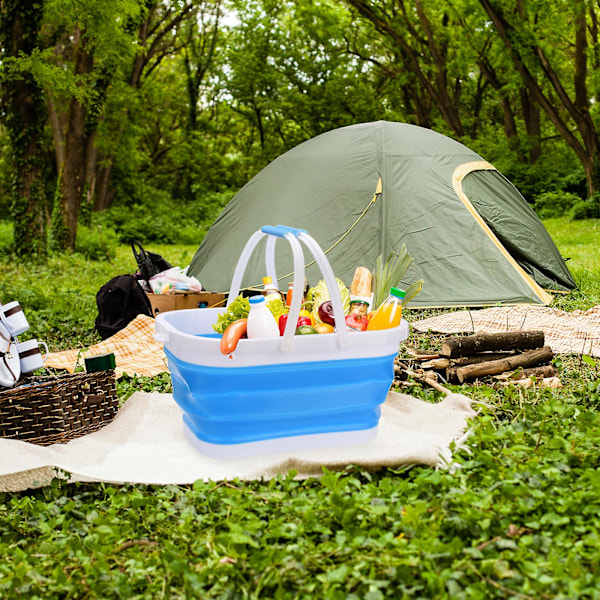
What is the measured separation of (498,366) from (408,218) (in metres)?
2.60

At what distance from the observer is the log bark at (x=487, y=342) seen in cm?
355

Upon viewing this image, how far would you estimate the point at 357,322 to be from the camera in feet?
9.37

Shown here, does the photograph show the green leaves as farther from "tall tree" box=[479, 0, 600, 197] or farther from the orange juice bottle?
"tall tree" box=[479, 0, 600, 197]

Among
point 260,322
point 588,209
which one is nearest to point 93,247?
point 260,322

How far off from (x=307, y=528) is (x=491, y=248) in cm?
444

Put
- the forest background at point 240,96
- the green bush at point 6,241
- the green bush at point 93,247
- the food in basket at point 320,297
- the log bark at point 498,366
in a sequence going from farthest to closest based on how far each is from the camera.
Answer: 1. the green bush at point 93,247
2. the green bush at point 6,241
3. the forest background at point 240,96
4. the log bark at point 498,366
5. the food in basket at point 320,297

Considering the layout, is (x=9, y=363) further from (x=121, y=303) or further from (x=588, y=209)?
(x=588, y=209)

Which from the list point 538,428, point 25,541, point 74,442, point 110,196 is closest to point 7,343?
point 74,442

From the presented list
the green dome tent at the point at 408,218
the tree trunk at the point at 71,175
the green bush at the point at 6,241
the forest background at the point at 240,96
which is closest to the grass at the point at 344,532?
the green dome tent at the point at 408,218

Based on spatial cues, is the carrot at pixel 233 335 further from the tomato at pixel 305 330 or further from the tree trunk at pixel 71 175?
the tree trunk at pixel 71 175

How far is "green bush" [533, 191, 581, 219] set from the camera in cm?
1344

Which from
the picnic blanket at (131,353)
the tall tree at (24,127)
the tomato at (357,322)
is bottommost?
the picnic blanket at (131,353)

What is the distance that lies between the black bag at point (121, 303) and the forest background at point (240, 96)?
112 inches

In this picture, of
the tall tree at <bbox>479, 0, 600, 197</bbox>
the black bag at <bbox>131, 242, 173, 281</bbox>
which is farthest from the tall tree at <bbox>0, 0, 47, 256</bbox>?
the tall tree at <bbox>479, 0, 600, 197</bbox>
